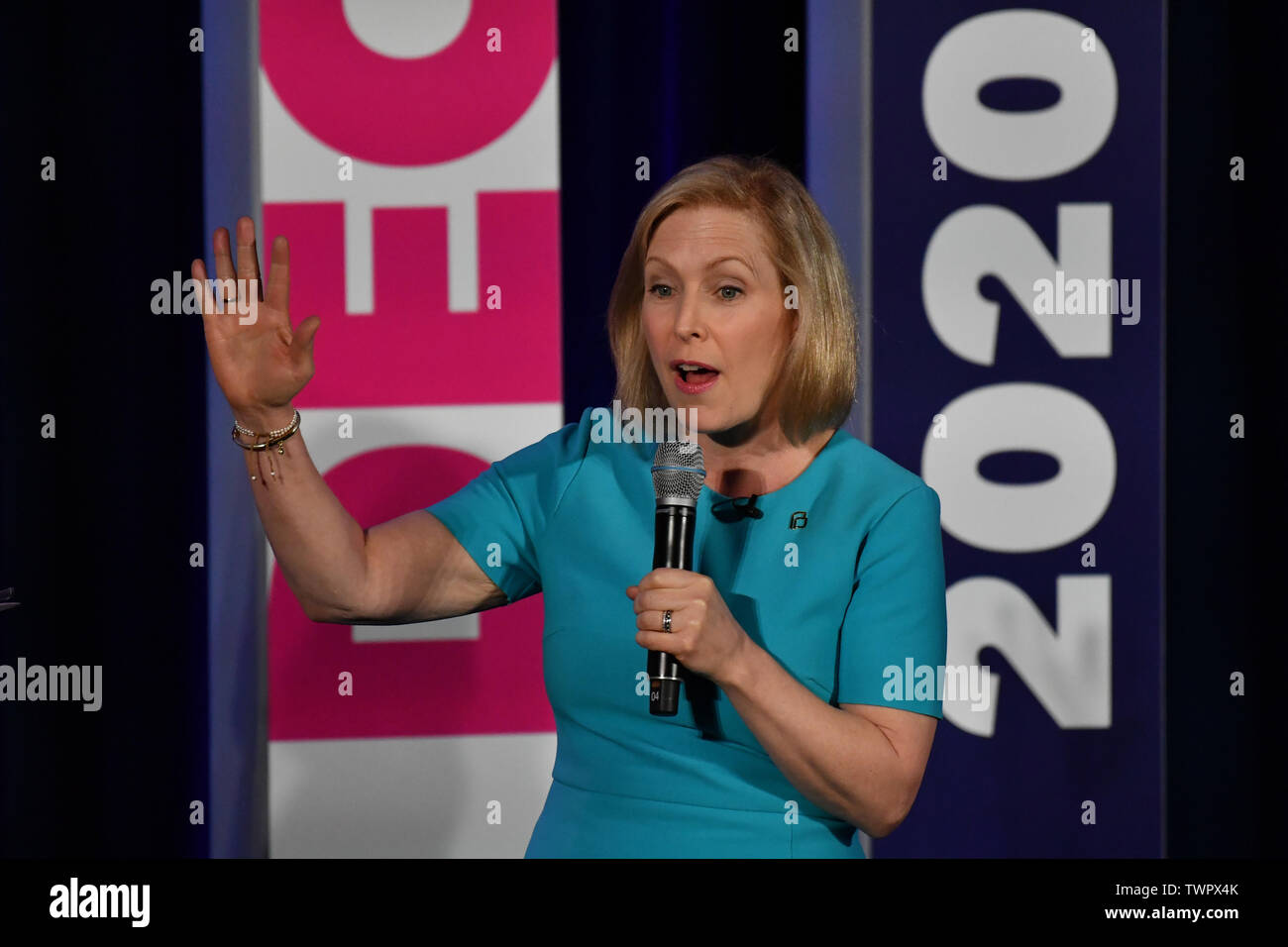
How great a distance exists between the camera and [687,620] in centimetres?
136

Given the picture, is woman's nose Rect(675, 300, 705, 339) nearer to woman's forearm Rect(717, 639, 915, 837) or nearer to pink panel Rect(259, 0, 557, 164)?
woman's forearm Rect(717, 639, 915, 837)

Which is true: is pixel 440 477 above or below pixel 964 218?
below

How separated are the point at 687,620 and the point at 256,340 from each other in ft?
2.20

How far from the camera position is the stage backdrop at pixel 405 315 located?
244 cm

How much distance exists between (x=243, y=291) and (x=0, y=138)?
137 centimetres

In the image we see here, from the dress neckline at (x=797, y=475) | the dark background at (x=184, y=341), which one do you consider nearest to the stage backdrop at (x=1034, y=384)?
the dark background at (x=184, y=341)
